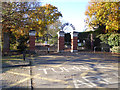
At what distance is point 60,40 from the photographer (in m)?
16.5

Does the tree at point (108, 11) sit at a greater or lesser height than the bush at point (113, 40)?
greater

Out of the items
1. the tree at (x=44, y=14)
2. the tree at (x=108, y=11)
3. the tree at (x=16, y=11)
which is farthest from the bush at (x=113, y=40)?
the tree at (x=16, y=11)

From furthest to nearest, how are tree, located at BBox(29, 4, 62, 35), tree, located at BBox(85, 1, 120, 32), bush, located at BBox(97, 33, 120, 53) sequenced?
1. bush, located at BBox(97, 33, 120, 53)
2. tree, located at BBox(29, 4, 62, 35)
3. tree, located at BBox(85, 1, 120, 32)

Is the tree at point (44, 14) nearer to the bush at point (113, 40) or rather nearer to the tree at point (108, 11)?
the tree at point (108, 11)

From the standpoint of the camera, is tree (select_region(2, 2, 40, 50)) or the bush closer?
tree (select_region(2, 2, 40, 50))

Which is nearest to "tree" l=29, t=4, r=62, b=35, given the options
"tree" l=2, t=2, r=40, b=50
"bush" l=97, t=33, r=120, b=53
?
"tree" l=2, t=2, r=40, b=50

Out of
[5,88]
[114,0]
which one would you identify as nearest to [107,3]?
[114,0]

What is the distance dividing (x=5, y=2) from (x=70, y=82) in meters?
8.88

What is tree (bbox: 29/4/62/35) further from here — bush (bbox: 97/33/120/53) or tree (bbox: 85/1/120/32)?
bush (bbox: 97/33/120/53)

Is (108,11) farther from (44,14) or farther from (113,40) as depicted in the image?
(113,40)

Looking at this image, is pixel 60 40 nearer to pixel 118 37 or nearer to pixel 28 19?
pixel 28 19

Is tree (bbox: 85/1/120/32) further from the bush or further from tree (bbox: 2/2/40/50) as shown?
tree (bbox: 2/2/40/50)

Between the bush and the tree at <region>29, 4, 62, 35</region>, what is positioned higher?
the tree at <region>29, 4, 62, 35</region>

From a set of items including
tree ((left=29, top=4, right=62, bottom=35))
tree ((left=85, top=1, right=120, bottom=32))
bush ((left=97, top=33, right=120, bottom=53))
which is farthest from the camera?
bush ((left=97, top=33, right=120, bottom=53))
